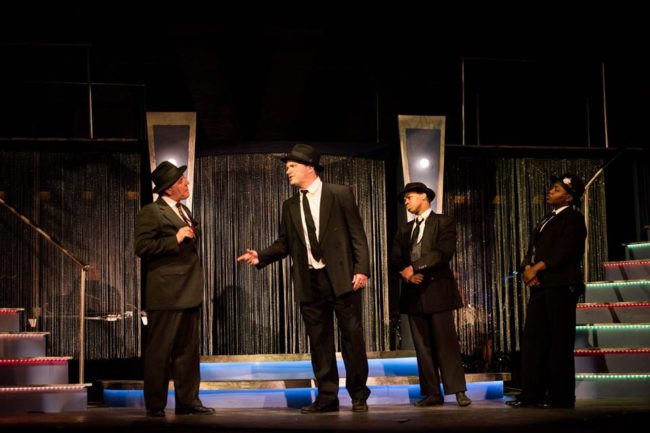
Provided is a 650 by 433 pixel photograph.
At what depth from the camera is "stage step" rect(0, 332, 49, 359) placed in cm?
→ 664

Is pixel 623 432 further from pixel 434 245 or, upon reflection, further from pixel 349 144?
pixel 349 144

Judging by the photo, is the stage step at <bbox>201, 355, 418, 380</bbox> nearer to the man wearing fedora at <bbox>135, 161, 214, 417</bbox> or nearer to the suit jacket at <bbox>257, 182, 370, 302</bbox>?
the man wearing fedora at <bbox>135, 161, 214, 417</bbox>

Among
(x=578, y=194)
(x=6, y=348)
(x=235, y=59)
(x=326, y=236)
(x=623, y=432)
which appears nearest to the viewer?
(x=623, y=432)

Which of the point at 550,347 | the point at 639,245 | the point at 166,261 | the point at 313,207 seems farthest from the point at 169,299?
the point at 639,245

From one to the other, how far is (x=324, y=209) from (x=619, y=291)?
3.32 m

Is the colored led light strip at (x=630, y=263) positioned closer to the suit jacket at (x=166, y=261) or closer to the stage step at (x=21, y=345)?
the suit jacket at (x=166, y=261)

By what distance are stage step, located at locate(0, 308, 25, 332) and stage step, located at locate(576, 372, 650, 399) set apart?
4.23 m

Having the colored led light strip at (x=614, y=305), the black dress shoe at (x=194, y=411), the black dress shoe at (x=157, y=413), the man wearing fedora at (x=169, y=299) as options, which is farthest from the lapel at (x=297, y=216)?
the colored led light strip at (x=614, y=305)

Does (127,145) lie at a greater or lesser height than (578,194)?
greater

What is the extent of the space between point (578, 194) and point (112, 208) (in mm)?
4463

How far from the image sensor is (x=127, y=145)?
8.80 metres

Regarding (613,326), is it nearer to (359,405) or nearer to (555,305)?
(555,305)

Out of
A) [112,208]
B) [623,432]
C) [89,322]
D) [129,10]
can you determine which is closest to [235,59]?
[129,10]

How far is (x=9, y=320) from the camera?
6.91 metres
